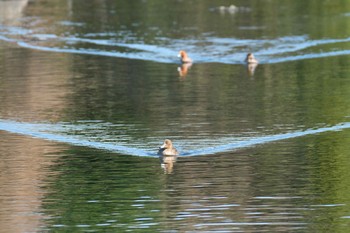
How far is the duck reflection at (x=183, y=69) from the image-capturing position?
42000 mm

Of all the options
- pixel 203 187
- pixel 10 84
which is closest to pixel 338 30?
pixel 10 84

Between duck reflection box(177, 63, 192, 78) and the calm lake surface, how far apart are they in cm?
7

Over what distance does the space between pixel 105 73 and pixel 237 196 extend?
20.3 m

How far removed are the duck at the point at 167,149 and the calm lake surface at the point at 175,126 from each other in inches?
6.2

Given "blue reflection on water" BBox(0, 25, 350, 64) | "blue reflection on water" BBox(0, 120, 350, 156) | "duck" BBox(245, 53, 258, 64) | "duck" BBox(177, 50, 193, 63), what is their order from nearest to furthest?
1. "blue reflection on water" BBox(0, 120, 350, 156)
2. "duck" BBox(245, 53, 258, 64)
3. "duck" BBox(177, 50, 193, 63)
4. "blue reflection on water" BBox(0, 25, 350, 64)

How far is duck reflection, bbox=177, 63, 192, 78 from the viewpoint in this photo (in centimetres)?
4200

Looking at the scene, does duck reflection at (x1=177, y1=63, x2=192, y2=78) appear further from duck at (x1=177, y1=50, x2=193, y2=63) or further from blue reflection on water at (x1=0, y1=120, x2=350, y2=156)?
blue reflection on water at (x1=0, y1=120, x2=350, y2=156)

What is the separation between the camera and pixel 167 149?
26172 mm

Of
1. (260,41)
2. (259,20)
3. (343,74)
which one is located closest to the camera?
(343,74)

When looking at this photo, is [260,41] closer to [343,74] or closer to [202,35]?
[202,35]

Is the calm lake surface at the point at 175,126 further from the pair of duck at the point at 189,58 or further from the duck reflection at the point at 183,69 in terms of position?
the pair of duck at the point at 189,58

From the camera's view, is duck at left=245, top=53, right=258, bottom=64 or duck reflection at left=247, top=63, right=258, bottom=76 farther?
duck at left=245, top=53, right=258, bottom=64

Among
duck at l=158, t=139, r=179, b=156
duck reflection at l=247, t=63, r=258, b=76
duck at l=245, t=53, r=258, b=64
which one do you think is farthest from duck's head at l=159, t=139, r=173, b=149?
duck at l=245, t=53, r=258, b=64

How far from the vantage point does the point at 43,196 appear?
2306cm
